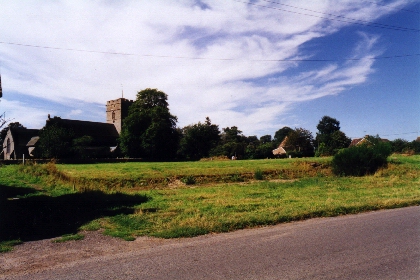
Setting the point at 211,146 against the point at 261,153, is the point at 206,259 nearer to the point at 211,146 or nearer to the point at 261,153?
the point at 261,153

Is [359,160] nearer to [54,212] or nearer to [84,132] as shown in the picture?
[54,212]

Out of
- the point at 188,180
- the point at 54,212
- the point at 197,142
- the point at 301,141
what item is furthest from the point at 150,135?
the point at 54,212

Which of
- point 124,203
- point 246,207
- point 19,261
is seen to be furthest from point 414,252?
point 124,203

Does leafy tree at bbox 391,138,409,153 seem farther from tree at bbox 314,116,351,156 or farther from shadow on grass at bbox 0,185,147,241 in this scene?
shadow on grass at bbox 0,185,147,241

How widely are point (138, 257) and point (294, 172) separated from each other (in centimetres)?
2398

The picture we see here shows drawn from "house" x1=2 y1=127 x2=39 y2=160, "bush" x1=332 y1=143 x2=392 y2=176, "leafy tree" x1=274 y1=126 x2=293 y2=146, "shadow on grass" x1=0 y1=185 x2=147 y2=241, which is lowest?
"shadow on grass" x1=0 y1=185 x2=147 y2=241

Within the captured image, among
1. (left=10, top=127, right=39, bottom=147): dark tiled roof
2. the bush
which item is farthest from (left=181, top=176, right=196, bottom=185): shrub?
(left=10, top=127, right=39, bottom=147): dark tiled roof

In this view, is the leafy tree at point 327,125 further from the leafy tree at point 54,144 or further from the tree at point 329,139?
the leafy tree at point 54,144

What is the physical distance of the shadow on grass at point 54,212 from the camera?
8188 mm

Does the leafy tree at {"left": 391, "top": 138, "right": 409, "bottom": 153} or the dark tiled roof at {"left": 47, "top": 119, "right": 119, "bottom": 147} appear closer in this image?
the leafy tree at {"left": 391, "top": 138, "right": 409, "bottom": 153}

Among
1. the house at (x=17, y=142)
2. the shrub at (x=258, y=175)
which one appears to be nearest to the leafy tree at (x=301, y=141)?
the shrub at (x=258, y=175)

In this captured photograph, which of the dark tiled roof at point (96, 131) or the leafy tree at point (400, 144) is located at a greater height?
the dark tiled roof at point (96, 131)

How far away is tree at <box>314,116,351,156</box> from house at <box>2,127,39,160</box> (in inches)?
2625

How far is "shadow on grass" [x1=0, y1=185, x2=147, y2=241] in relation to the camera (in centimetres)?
819
